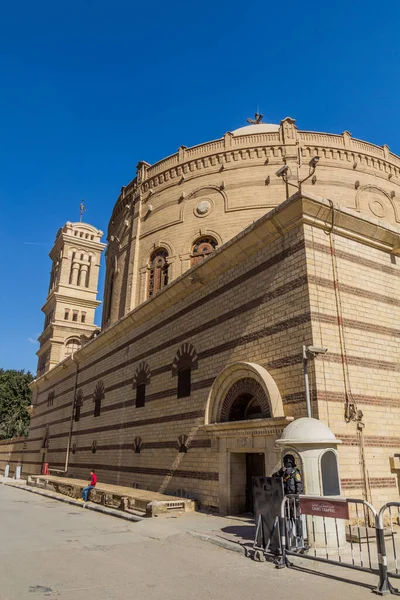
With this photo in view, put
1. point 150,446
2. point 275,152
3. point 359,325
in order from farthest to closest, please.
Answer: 1. point 275,152
2. point 150,446
3. point 359,325

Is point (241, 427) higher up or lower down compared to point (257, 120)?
lower down

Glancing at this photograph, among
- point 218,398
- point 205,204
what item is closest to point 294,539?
point 218,398

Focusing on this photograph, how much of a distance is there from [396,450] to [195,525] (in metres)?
4.89

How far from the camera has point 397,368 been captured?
419 inches

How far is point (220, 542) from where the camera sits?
25.5 ft

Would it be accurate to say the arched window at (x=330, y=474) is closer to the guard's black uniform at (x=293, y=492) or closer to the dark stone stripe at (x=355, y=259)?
the guard's black uniform at (x=293, y=492)

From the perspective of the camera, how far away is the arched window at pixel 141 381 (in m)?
16.9

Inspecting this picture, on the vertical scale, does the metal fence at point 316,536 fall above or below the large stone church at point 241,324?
below

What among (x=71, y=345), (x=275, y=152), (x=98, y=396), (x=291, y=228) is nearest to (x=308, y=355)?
(x=291, y=228)

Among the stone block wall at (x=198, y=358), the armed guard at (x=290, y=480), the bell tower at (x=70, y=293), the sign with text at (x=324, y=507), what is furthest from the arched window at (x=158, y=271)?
the bell tower at (x=70, y=293)

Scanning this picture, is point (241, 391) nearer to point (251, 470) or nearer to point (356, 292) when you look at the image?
point (251, 470)

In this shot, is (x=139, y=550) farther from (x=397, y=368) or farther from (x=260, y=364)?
(x=397, y=368)

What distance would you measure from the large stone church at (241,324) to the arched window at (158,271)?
0.26 ft

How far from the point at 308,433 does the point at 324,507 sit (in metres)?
1.72
